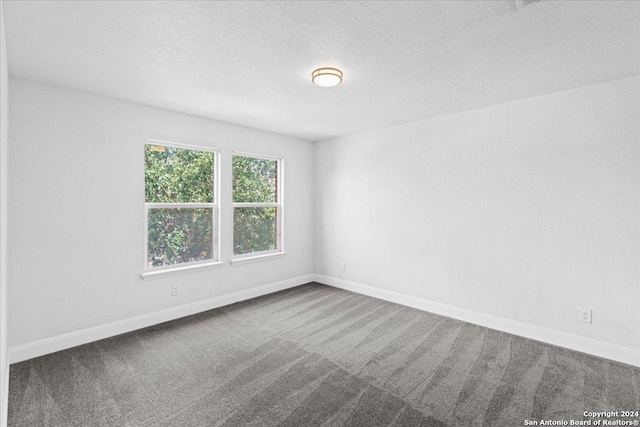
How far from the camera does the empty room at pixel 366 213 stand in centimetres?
203

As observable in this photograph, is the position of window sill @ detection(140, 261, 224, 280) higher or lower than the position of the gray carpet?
higher

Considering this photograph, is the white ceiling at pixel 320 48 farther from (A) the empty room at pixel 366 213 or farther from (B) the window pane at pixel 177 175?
(B) the window pane at pixel 177 175

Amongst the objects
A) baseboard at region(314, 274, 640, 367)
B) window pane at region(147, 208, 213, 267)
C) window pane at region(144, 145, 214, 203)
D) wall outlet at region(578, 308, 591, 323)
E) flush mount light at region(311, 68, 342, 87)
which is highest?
flush mount light at region(311, 68, 342, 87)

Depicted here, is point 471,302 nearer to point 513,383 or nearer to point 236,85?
point 513,383

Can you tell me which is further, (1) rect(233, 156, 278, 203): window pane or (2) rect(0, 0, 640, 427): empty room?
(1) rect(233, 156, 278, 203): window pane

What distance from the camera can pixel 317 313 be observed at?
12.7 feet

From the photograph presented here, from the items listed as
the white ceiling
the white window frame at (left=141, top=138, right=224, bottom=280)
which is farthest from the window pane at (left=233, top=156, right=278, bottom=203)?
the white ceiling

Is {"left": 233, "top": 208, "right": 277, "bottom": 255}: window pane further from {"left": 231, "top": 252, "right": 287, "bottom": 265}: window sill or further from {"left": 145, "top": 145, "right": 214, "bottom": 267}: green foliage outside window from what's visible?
{"left": 145, "top": 145, "right": 214, "bottom": 267}: green foliage outside window

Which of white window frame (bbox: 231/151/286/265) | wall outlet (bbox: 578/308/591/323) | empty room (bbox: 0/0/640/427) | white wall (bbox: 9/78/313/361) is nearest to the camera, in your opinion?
empty room (bbox: 0/0/640/427)

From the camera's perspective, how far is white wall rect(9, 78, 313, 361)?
2.74m

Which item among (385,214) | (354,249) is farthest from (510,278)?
(354,249)

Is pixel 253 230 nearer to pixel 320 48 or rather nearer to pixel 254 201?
pixel 254 201

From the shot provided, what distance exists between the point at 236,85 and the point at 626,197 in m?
3.62

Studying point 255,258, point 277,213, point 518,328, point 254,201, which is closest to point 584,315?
point 518,328
